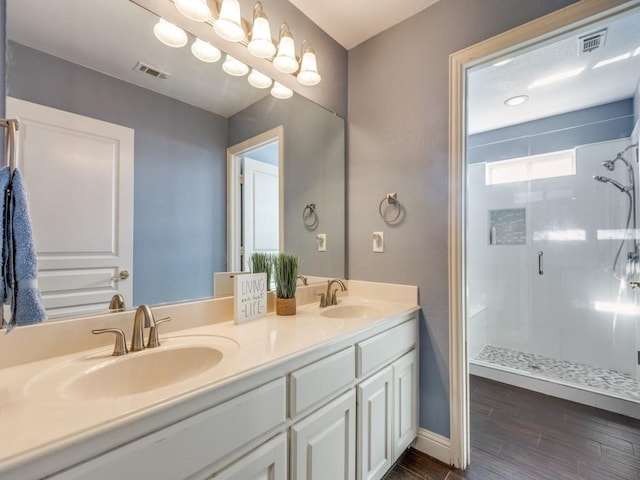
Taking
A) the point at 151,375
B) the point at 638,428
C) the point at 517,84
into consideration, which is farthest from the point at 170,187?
the point at 638,428

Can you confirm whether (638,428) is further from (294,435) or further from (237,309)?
(237,309)

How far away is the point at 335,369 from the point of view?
3.64ft

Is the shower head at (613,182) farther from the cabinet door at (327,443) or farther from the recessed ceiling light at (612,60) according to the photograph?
the cabinet door at (327,443)

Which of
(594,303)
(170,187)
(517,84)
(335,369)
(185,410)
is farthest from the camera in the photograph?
(594,303)

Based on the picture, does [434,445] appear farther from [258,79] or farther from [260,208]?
[258,79]

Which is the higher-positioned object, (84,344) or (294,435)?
(84,344)

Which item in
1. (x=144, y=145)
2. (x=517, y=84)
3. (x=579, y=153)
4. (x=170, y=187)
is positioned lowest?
(x=170, y=187)

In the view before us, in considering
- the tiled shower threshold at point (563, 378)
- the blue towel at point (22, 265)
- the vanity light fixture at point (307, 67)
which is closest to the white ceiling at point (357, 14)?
the vanity light fixture at point (307, 67)

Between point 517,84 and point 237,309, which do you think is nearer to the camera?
point 237,309

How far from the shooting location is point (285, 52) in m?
1.54

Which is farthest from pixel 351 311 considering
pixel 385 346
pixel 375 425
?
pixel 375 425

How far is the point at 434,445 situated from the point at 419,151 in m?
1.66

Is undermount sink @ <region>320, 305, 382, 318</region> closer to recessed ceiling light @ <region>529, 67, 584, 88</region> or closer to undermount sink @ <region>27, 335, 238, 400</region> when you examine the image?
undermount sink @ <region>27, 335, 238, 400</region>

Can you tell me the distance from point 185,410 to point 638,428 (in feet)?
8.90
